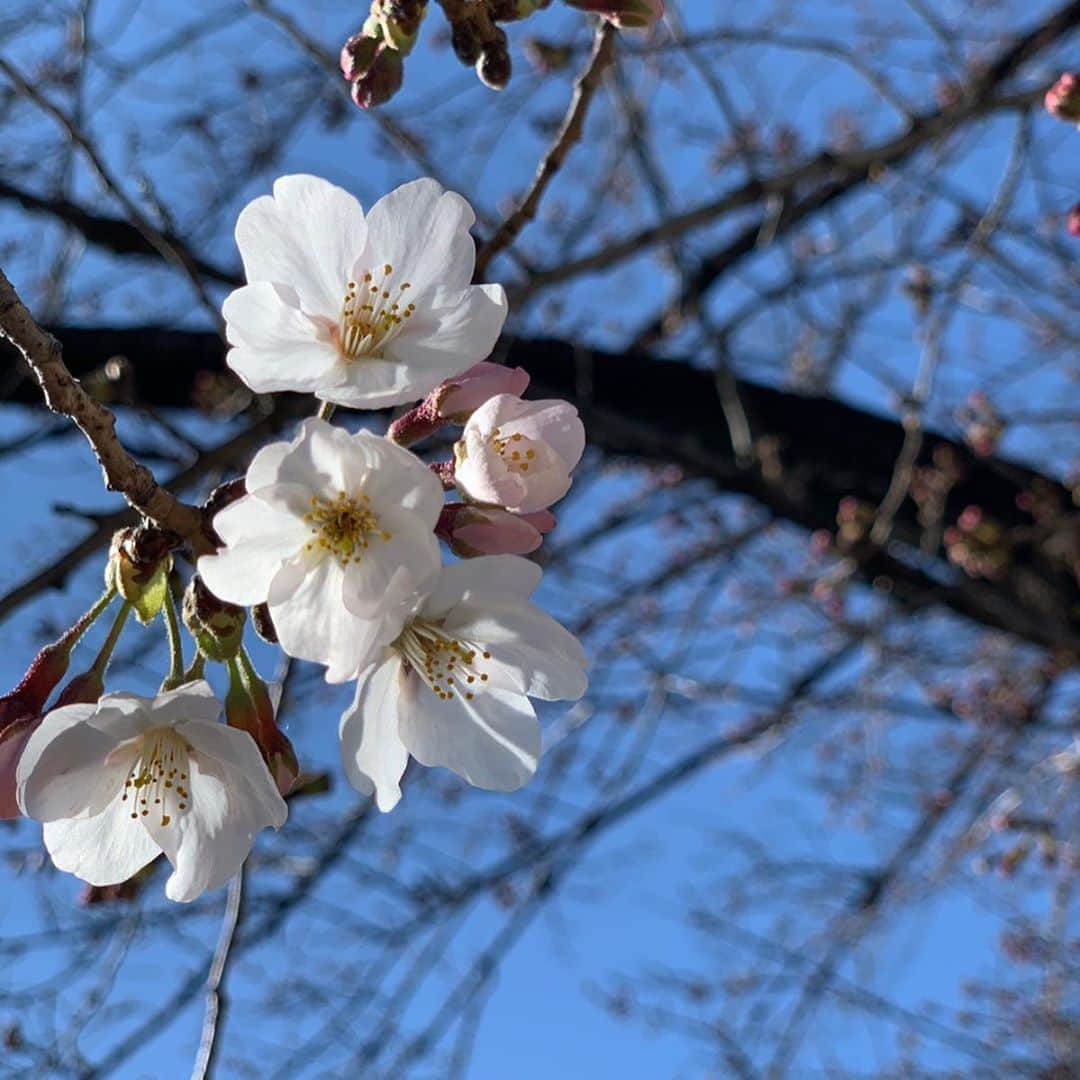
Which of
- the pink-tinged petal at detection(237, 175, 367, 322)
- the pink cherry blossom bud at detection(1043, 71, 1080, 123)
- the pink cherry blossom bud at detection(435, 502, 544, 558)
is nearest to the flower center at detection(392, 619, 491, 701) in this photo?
the pink cherry blossom bud at detection(435, 502, 544, 558)

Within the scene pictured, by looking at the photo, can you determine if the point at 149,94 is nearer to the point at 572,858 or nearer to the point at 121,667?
the point at 121,667

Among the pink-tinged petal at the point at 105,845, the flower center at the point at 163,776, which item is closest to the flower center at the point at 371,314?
the flower center at the point at 163,776

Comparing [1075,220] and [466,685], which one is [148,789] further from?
[1075,220]

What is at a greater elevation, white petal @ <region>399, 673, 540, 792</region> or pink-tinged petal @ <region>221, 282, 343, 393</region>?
pink-tinged petal @ <region>221, 282, 343, 393</region>

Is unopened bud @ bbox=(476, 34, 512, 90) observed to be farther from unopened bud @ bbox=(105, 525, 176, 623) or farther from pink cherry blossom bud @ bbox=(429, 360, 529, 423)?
unopened bud @ bbox=(105, 525, 176, 623)

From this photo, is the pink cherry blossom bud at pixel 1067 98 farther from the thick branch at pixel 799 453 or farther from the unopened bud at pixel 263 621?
the unopened bud at pixel 263 621

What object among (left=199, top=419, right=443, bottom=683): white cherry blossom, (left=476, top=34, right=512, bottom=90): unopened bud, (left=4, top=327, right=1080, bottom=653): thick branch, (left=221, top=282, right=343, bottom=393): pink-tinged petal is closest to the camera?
(left=199, top=419, right=443, bottom=683): white cherry blossom

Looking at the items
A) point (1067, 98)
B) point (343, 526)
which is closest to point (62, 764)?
point (343, 526)
